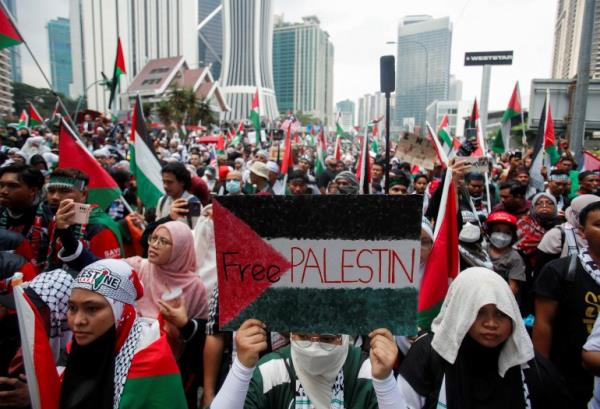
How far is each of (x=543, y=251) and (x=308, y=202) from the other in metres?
2.74

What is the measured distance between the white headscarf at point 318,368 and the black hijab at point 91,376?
0.86 meters

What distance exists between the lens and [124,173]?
6703 millimetres

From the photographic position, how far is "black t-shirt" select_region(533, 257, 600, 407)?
254 cm

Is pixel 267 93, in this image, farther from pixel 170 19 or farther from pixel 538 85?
pixel 538 85

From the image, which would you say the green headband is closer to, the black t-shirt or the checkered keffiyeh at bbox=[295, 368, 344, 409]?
the checkered keffiyeh at bbox=[295, 368, 344, 409]

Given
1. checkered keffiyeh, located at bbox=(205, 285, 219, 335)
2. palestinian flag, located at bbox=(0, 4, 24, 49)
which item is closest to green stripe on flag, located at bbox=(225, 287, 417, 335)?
checkered keffiyeh, located at bbox=(205, 285, 219, 335)

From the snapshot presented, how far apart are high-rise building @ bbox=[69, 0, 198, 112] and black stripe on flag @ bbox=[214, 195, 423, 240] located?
55.1m

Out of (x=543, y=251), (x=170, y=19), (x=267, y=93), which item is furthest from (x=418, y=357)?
(x=170, y=19)

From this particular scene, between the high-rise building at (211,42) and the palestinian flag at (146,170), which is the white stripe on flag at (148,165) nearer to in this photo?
the palestinian flag at (146,170)

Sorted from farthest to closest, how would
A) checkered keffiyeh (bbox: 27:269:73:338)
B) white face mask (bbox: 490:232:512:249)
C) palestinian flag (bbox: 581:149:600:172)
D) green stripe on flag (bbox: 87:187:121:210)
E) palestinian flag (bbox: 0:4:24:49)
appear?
palestinian flag (bbox: 581:149:600:172) → green stripe on flag (bbox: 87:187:121:210) → palestinian flag (bbox: 0:4:24:49) → white face mask (bbox: 490:232:512:249) → checkered keffiyeh (bbox: 27:269:73:338)

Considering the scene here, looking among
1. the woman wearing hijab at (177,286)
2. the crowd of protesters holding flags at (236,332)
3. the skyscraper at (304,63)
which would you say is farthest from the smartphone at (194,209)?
the skyscraper at (304,63)

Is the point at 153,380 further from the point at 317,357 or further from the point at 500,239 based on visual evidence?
the point at 500,239

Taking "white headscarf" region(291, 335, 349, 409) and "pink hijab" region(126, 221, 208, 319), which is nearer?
"white headscarf" region(291, 335, 349, 409)

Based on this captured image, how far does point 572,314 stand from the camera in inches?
102
